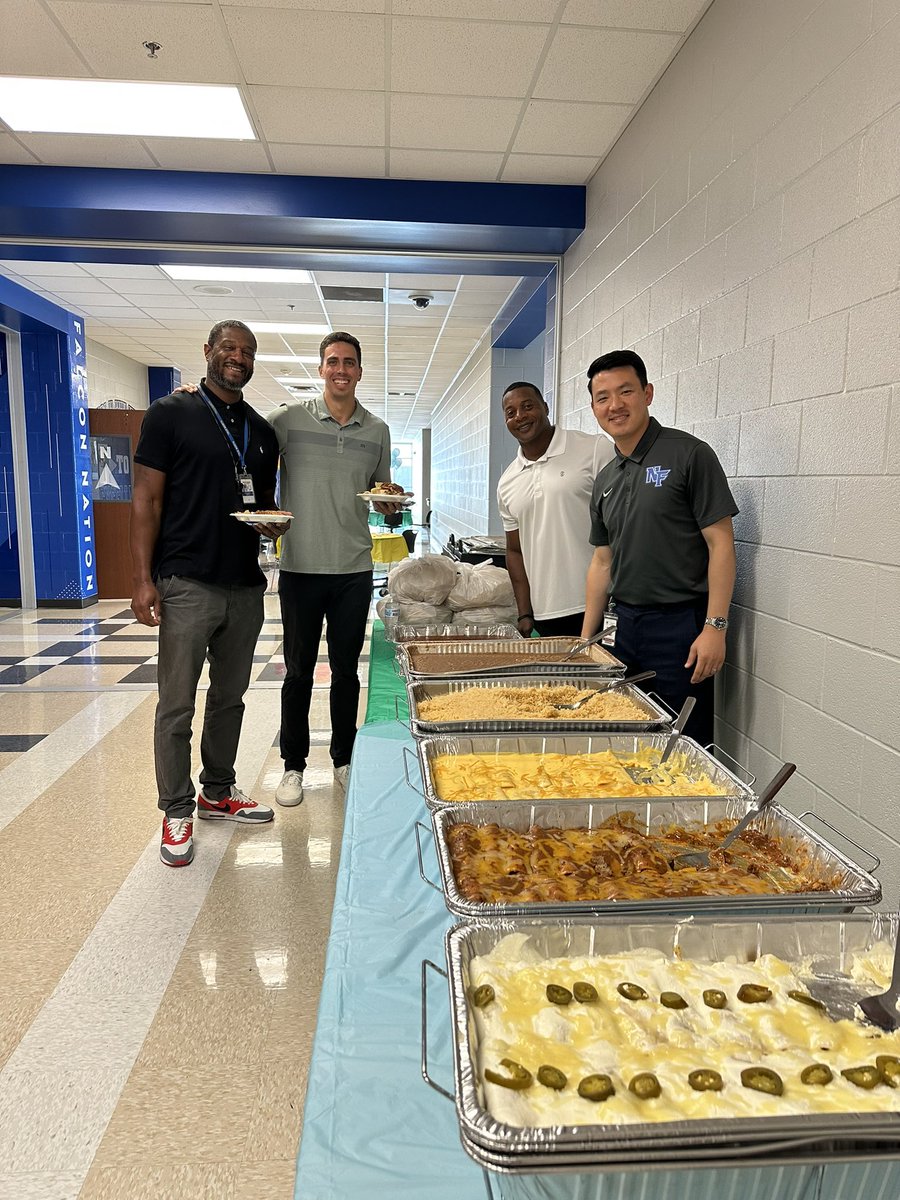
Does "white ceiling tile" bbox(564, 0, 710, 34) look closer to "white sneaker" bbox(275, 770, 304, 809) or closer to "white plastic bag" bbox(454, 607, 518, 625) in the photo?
"white plastic bag" bbox(454, 607, 518, 625)

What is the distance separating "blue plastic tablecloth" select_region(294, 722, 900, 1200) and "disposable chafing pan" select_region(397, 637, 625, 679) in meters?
0.86

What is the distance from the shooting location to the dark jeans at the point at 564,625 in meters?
3.03

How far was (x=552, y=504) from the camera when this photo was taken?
298 centimetres

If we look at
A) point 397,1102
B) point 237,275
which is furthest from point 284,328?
point 397,1102

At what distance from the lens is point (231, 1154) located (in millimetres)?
1479

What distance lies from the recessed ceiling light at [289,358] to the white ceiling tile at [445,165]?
578 centimetres

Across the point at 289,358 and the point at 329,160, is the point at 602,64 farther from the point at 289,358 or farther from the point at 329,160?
the point at 289,358

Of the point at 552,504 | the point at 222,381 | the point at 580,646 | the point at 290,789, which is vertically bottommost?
the point at 290,789

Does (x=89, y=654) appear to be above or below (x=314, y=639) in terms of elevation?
below

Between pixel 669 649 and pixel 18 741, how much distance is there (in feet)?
10.7

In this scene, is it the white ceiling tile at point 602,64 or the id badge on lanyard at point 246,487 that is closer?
the id badge on lanyard at point 246,487

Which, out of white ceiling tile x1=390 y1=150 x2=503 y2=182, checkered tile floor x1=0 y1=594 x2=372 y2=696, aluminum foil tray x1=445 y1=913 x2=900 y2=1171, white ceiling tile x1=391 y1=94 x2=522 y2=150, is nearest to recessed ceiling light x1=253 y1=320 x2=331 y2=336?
checkered tile floor x1=0 y1=594 x2=372 y2=696

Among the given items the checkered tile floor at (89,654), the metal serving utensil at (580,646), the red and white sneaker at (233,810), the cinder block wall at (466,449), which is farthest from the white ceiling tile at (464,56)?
the cinder block wall at (466,449)

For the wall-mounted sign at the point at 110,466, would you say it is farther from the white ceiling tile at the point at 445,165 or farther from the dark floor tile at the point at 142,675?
the white ceiling tile at the point at 445,165
